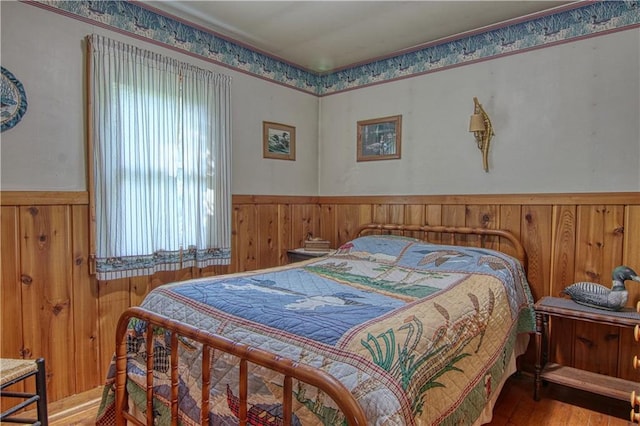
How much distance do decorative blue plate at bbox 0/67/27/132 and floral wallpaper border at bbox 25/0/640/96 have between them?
48 cm

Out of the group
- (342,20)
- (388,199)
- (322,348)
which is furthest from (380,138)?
(322,348)

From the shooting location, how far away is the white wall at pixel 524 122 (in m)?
Result: 2.37

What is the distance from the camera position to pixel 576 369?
2.43 metres

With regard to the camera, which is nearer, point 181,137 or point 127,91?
point 127,91

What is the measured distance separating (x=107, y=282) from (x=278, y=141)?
1851mm

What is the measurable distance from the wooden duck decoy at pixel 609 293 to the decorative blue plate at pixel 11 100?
336cm

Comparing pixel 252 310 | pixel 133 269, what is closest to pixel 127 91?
pixel 133 269

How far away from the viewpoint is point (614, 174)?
93.8 inches

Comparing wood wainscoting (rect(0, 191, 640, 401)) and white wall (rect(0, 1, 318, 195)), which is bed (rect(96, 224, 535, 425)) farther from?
white wall (rect(0, 1, 318, 195))

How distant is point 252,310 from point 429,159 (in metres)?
2.21

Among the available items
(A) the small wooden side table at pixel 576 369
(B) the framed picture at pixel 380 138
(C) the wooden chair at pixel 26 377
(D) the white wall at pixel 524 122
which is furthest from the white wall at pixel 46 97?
(A) the small wooden side table at pixel 576 369

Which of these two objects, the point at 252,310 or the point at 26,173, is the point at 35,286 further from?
the point at 252,310

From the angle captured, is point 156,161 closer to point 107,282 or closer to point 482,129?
point 107,282

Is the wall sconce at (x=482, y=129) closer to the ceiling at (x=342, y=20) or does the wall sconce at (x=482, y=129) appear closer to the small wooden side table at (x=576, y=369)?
the ceiling at (x=342, y=20)
